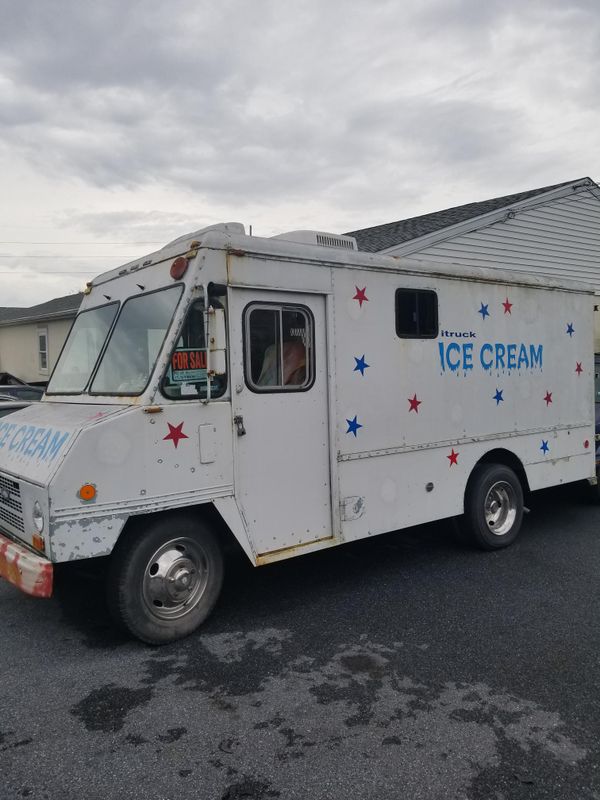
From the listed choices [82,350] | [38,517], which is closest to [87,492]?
[38,517]

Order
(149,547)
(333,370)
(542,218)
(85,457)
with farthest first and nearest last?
1. (542,218)
2. (333,370)
3. (149,547)
4. (85,457)

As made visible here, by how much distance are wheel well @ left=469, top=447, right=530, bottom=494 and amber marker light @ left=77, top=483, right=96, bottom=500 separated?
149 inches

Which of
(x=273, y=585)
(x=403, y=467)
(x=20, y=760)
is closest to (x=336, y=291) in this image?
(x=403, y=467)

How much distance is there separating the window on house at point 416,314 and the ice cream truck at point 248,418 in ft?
0.05

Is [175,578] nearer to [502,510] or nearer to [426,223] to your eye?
[502,510]

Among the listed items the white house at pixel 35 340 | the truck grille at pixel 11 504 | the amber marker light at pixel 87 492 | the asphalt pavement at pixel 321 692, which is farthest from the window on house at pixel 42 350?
the amber marker light at pixel 87 492

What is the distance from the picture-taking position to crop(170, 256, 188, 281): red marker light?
4.35 m

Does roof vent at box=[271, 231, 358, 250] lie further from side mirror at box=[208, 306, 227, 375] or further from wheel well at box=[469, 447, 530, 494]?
wheel well at box=[469, 447, 530, 494]

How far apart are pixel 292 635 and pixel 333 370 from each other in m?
1.96

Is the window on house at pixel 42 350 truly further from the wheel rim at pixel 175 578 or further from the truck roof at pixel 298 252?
the wheel rim at pixel 175 578

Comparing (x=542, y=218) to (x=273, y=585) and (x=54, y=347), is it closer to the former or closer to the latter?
Result: (x=273, y=585)

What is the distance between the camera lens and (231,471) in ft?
14.6

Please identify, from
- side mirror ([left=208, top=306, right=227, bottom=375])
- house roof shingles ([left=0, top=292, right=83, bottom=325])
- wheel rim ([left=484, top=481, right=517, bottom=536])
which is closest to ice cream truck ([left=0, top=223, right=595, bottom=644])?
side mirror ([left=208, top=306, right=227, bottom=375])

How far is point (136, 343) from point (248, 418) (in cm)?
97
